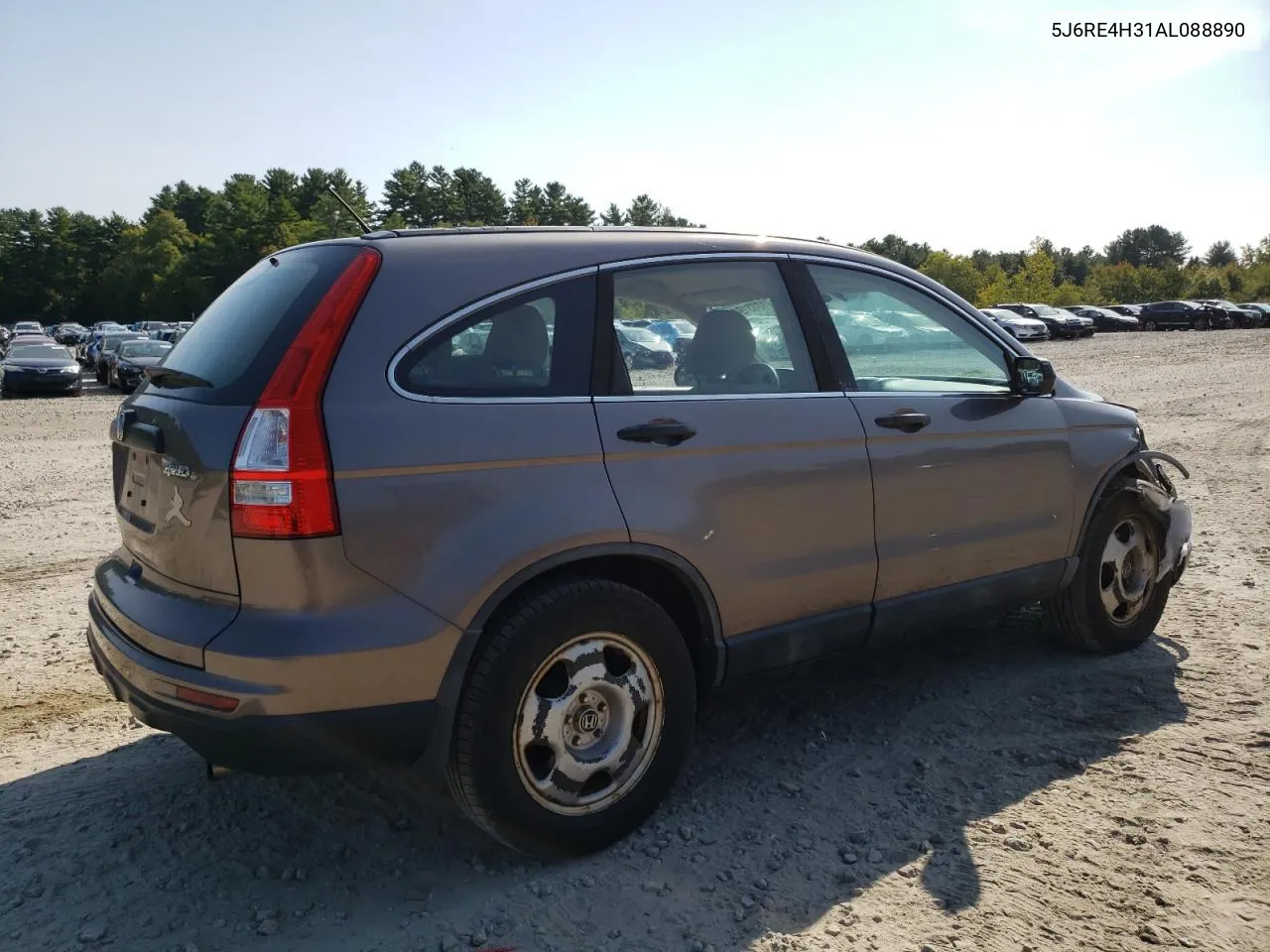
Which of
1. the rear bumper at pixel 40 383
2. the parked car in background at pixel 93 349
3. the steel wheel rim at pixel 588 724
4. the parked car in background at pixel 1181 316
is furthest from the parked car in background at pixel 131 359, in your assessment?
the parked car in background at pixel 1181 316

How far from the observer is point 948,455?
12.8ft

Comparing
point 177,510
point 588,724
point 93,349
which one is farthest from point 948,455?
point 93,349

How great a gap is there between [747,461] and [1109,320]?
60.5 metres

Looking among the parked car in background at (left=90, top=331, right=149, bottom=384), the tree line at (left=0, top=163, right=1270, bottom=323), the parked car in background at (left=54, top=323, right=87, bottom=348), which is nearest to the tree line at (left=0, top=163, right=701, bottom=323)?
the tree line at (left=0, top=163, right=1270, bottom=323)

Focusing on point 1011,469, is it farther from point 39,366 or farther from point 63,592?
point 39,366

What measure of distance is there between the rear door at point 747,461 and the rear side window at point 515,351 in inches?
4.9

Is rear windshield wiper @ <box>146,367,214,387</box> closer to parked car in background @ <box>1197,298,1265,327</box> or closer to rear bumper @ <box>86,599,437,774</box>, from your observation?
rear bumper @ <box>86,599,437,774</box>

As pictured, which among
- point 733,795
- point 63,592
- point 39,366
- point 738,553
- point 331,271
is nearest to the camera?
point 331,271

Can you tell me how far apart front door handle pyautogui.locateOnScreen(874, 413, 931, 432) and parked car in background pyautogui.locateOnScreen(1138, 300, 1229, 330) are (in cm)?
6078

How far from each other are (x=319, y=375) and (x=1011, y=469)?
9.25 feet

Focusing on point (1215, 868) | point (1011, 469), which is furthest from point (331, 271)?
point (1215, 868)

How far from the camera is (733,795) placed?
3.54 meters

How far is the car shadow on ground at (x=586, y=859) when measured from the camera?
9.25ft

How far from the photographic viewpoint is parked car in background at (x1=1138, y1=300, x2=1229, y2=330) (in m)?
56.1
